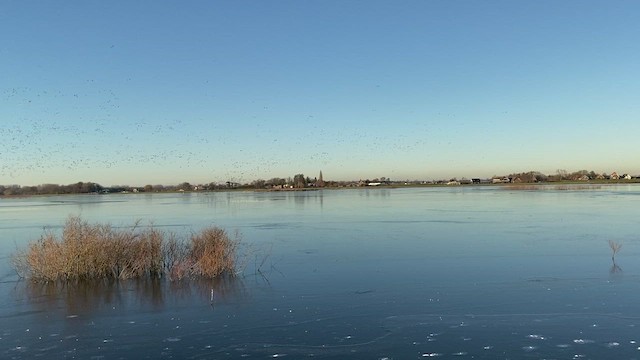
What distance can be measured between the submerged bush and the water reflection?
0.43 m

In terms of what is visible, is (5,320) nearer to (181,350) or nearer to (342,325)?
(181,350)

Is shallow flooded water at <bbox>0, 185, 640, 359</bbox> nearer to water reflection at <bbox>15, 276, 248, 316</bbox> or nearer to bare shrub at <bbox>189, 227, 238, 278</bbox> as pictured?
water reflection at <bbox>15, 276, 248, 316</bbox>

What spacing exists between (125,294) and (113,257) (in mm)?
2224

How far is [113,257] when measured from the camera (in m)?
12.3

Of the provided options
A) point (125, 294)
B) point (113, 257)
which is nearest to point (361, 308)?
point (125, 294)

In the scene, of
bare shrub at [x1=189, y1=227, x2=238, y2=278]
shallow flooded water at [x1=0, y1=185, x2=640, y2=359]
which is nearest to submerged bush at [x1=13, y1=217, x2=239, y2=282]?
bare shrub at [x1=189, y1=227, x2=238, y2=278]

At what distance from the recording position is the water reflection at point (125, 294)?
9289 mm

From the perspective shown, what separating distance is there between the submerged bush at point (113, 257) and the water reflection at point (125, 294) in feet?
1.41

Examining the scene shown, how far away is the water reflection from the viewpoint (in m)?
9.29

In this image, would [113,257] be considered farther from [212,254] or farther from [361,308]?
[361,308]

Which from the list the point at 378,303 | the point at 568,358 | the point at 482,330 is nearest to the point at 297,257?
the point at 378,303

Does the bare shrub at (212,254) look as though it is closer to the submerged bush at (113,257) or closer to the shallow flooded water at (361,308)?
the submerged bush at (113,257)

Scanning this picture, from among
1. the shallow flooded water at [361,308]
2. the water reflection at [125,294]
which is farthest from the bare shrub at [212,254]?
the shallow flooded water at [361,308]

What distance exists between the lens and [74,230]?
1210cm
